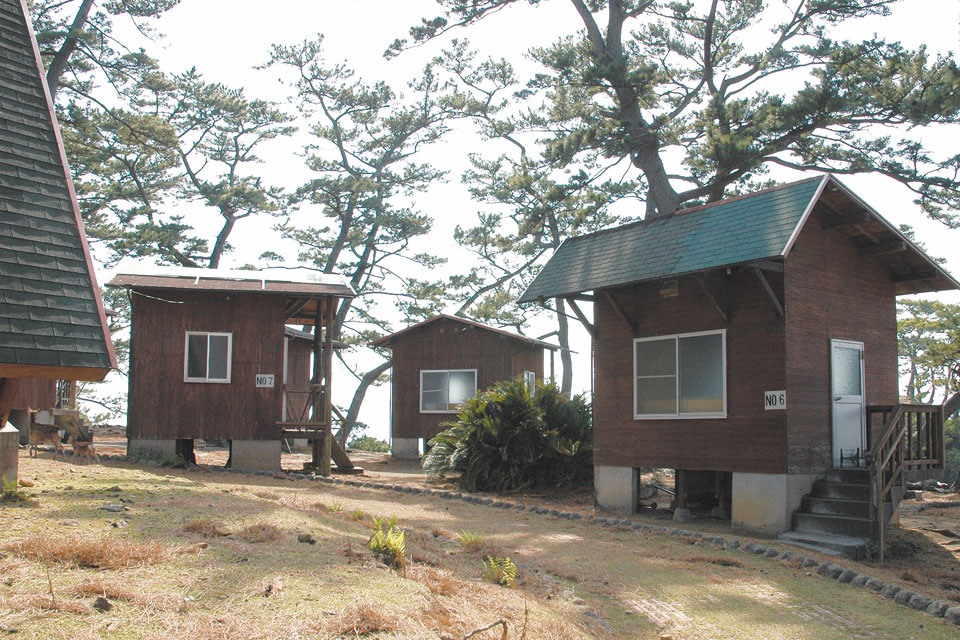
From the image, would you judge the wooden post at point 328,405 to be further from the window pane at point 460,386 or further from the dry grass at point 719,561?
the dry grass at point 719,561

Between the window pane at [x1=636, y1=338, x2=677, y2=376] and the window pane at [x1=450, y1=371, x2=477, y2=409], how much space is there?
12.6m

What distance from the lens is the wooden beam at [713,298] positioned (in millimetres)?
12164

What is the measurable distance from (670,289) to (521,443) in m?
4.89

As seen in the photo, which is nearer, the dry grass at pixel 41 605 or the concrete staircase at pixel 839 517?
the dry grass at pixel 41 605

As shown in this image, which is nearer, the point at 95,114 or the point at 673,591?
the point at 673,591

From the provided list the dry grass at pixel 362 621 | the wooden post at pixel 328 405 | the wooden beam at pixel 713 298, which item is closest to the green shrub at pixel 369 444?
the wooden post at pixel 328 405

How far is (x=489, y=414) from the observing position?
17.0 meters

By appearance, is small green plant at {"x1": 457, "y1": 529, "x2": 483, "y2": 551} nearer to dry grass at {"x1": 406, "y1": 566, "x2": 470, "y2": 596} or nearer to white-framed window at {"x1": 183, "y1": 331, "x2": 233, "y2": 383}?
dry grass at {"x1": 406, "y1": 566, "x2": 470, "y2": 596}

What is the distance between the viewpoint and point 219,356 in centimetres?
1836

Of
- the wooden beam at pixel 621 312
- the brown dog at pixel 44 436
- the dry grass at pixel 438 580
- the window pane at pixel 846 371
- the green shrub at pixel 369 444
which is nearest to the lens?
the dry grass at pixel 438 580

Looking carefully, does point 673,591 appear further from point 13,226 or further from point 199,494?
point 13,226

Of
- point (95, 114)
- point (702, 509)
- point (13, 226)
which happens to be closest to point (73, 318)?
point (13, 226)

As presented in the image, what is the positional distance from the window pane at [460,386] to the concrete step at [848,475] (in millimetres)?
15237

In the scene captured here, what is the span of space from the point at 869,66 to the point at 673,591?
15.1m
